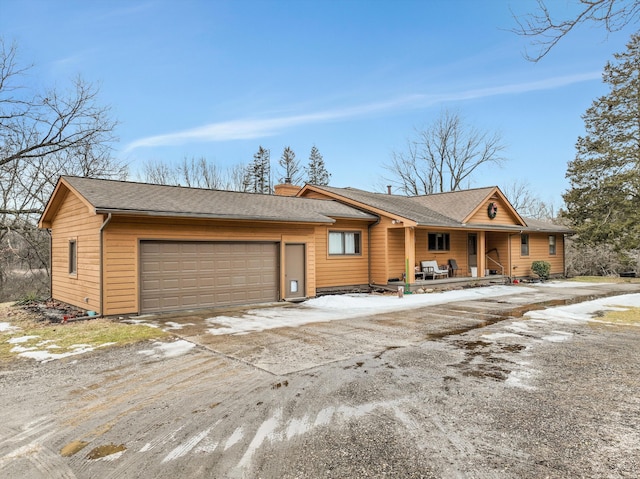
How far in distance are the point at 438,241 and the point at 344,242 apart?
5.22 m

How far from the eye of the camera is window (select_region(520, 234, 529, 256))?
20656mm

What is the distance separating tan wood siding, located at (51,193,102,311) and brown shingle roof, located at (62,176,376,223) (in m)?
0.61

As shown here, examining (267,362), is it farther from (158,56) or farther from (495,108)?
(495,108)

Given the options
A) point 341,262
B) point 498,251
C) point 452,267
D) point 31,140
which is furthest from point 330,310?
point 31,140

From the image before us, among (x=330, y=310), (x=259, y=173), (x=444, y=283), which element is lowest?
(x=330, y=310)

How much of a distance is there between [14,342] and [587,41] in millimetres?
10798

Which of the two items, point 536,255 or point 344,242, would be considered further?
point 536,255

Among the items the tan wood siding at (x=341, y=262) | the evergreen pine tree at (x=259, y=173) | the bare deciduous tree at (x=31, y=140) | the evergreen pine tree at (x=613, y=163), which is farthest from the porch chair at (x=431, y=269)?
the evergreen pine tree at (x=259, y=173)

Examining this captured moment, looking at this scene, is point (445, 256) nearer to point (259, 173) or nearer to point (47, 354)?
point (47, 354)

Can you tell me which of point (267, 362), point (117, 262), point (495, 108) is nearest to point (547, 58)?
point (267, 362)

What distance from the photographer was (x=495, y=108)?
25.6m

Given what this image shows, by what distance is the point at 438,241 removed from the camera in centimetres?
1786

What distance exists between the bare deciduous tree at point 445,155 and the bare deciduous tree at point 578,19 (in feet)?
106

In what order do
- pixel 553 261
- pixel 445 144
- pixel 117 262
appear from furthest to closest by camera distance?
pixel 445 144
pixel 553 261
pixel 117 262
